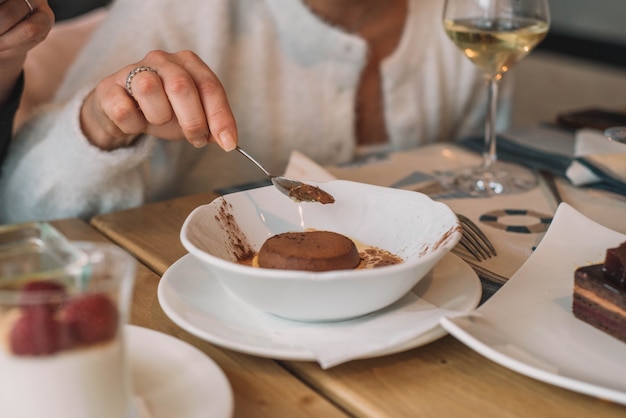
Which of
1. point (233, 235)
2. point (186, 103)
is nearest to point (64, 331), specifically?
point (233, 235)

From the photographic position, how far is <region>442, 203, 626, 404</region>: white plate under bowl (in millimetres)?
566

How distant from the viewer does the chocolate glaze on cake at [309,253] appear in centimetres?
64

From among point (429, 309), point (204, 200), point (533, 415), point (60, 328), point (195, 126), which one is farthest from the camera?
point (204, 200)

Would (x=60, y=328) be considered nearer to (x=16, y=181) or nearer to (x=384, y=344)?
(x=384, y=344)

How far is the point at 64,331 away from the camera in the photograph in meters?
0.45

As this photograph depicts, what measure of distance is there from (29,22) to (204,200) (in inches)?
12.7

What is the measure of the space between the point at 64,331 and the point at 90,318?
0.02 metres

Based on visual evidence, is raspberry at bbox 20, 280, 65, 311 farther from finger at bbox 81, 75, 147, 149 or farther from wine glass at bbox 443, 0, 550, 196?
wine glass at bbox 443, 0, 550, 196

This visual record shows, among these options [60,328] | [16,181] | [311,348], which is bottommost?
[16,181]

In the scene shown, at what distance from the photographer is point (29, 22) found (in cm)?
95

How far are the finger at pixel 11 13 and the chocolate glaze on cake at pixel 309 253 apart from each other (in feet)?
1.64

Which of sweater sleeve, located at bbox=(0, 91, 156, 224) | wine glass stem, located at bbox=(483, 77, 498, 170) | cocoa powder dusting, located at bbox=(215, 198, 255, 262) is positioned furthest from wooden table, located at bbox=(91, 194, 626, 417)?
wine glass stem, located at bbox=(483, 77, 498, 170)

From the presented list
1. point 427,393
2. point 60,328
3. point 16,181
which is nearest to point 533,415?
point 427,393

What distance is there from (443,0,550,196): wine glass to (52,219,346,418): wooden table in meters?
0.55
